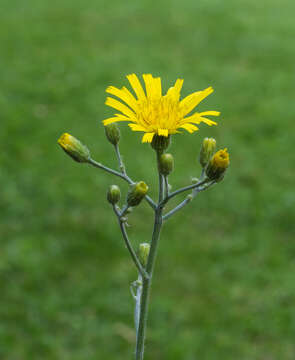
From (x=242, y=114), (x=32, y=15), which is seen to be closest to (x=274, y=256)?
(x=242, y=114)

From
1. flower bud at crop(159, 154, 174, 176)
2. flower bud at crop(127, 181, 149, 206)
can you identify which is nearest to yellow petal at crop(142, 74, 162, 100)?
flower bud at crop(159, 154, 174, 176)

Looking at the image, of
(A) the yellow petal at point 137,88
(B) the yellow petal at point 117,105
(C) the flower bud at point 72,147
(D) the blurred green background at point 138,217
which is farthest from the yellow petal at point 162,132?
(D) the blurred green background at point 138,217

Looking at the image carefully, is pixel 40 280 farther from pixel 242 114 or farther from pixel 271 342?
pixel 242 114

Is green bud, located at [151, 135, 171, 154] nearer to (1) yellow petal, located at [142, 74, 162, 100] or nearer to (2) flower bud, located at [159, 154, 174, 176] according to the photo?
(2) flower bud, located at [159, 154, 174, 176]

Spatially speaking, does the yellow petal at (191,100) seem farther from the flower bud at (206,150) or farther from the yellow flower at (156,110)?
the flower bud at (206,150)

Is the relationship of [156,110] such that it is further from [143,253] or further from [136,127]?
[143,253]

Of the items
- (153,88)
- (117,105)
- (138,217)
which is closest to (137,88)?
(153,88)
